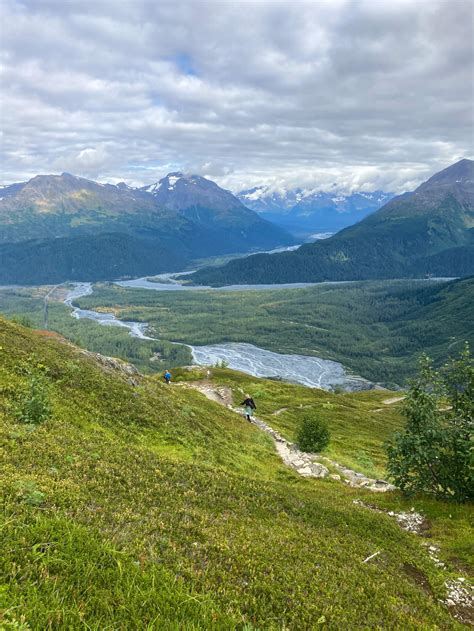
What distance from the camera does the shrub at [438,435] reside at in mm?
21797

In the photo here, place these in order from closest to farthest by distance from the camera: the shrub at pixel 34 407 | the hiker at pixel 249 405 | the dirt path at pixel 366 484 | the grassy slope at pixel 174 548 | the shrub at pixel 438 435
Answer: the grassy slope at pixel 174 548, the dirt path at pixel 366 484, the shrub at pixel 34 407, the shrub at pixel 438 435, the hiker at pixel 249 405

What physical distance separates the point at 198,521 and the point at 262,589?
347cm

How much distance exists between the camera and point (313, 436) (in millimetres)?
48156

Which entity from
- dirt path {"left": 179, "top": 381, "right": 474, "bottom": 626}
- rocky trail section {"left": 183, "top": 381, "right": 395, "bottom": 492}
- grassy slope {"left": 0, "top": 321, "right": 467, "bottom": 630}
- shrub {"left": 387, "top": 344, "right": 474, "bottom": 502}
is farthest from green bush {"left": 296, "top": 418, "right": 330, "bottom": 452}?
grassy slope {"left": 0, "top": 321, "right": 467, "bottom": 630}

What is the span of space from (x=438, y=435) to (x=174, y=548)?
16.6 m

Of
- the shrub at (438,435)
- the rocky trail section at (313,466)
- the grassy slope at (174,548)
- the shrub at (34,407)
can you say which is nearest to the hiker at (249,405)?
the rocky trail section at (313,466)

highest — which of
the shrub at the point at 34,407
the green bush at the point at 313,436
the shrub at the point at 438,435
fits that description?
the shrub at the point at 34,407

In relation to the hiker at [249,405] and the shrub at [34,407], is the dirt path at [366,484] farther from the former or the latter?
the shrub at [34,407]

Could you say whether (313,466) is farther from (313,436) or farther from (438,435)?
(438,435)

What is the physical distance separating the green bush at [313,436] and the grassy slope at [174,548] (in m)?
26.3

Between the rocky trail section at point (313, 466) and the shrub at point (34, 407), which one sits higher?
the shrub at point (34, 407)

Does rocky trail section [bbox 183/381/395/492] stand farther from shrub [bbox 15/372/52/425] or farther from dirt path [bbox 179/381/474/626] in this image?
shrub [bbox 15/372/52/425]

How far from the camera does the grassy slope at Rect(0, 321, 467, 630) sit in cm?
816

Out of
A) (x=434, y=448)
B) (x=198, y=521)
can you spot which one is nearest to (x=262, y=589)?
(x=198, y=521)
